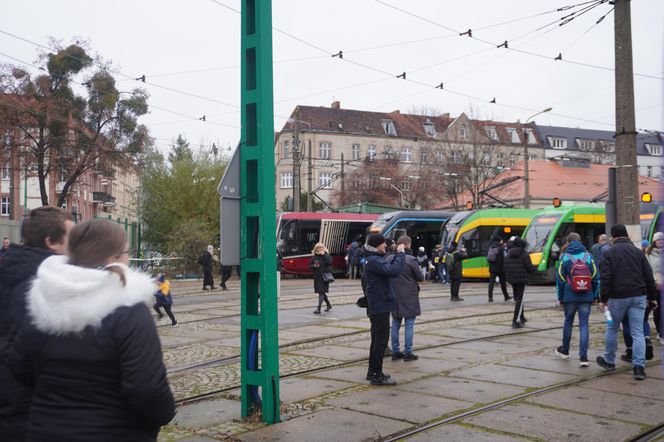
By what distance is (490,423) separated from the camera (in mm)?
5988

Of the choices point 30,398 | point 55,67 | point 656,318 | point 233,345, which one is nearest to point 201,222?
point 55,67

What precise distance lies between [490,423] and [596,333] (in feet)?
23.0

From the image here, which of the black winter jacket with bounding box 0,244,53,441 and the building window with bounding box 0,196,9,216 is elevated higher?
the building window with bounding box 0,196,9,216

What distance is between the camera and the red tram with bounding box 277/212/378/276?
31.9m

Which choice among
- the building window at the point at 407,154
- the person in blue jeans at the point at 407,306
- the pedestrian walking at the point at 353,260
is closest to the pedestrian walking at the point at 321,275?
the person in blue jeans at the point at 407,306

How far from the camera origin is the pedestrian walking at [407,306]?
368 inches

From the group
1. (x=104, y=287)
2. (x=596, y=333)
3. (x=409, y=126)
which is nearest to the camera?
(x=104, y=287)

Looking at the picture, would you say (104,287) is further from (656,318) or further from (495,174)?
(495,174)

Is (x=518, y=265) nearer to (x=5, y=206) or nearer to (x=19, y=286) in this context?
(x=19, y=286)

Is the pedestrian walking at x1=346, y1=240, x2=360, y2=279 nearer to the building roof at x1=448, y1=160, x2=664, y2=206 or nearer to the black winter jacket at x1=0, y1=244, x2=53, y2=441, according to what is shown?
the building roof at x1=448, y1=160, x2=664, y2=206

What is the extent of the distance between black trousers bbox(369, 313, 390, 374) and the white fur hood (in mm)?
5214

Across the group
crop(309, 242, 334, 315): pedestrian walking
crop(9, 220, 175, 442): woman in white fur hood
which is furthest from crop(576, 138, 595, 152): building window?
crop(9, 220, 175, 442): woman in white fur hood

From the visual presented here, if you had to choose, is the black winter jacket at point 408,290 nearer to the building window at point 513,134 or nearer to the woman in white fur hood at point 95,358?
the woman in white fur hood at point 95,358

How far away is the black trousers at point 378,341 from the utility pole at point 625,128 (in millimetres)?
6423
